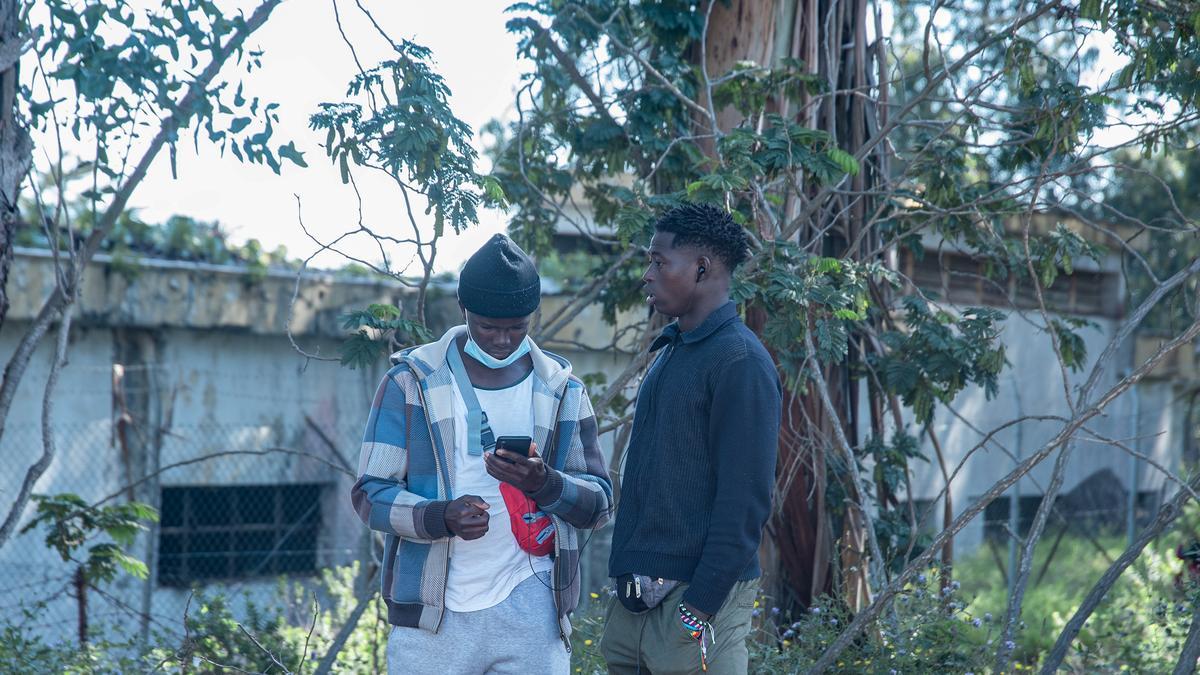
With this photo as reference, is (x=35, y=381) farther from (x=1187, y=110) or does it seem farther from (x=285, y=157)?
(x=1187, y=110)

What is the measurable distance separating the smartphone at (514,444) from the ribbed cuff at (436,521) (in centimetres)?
19

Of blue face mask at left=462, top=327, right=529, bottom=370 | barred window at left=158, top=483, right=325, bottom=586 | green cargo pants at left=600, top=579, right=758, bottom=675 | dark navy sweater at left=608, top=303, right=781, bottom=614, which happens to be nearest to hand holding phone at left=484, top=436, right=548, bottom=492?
blue face mask at left=462, top=327, right=529, bottom=370

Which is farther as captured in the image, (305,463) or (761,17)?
(305,463)

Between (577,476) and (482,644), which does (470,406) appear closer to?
(577,476)

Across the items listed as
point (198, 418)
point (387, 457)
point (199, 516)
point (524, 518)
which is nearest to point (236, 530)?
point (199, 516)

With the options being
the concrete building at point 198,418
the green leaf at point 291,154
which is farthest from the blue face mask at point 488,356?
the concrete building at point 198,418

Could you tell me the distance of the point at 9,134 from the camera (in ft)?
14.5

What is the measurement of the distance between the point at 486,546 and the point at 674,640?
520 millimetres

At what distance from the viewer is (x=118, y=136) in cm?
458

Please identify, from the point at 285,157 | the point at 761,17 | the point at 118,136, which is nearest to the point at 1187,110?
the point at 761,17

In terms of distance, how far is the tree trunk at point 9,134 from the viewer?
4.34 metres

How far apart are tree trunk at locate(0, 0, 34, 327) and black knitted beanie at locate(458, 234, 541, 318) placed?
95.2 inches

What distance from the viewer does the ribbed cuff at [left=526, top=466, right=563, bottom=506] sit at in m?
2.73

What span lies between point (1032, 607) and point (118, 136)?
7551 mm
